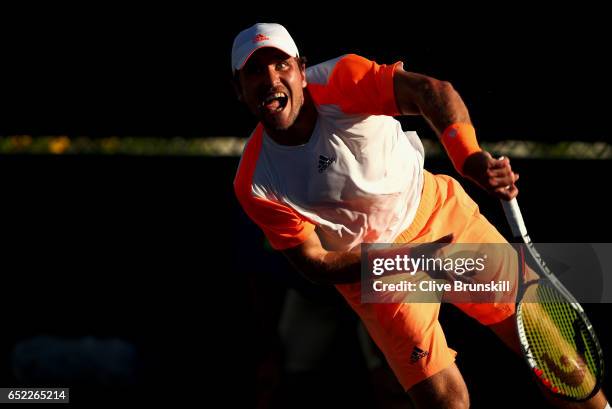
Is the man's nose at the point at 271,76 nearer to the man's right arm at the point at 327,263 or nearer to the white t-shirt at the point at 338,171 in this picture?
the white t-shirt at the point at 338,171

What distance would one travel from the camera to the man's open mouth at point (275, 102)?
3.97 metres

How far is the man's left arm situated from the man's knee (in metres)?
0.92

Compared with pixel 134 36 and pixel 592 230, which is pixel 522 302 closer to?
pixel 592 230

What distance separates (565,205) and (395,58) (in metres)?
1.02

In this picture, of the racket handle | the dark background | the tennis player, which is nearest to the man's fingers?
the racket handle

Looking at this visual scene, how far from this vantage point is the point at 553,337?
420cm

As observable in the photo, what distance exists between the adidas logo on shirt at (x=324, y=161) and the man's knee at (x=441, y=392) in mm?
873

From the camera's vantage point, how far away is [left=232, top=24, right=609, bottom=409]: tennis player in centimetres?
400

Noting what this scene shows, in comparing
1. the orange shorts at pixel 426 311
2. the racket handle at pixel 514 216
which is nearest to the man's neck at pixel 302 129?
the orange shorts at pixel 426 311

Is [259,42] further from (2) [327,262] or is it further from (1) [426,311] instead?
(1) [426,311]

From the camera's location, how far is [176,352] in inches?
221

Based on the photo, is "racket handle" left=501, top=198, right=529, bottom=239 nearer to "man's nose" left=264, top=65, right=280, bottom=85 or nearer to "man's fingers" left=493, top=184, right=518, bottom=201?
"man's fingers" left=493, top=184, right=518, bottom=201

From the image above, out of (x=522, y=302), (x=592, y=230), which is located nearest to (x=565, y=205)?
(x=592, y=230)

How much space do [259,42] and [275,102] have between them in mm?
211
